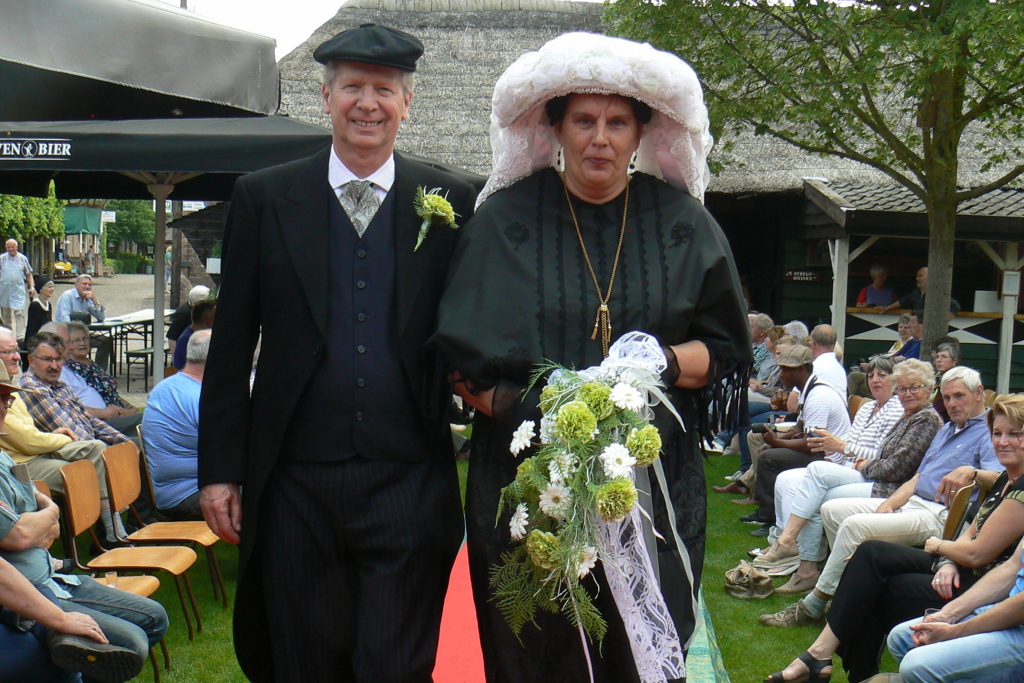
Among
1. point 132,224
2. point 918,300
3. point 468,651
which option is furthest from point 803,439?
point 132,224

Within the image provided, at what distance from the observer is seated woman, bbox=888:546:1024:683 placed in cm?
414

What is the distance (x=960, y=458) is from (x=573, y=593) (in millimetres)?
3998

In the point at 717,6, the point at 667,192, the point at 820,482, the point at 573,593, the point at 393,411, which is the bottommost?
the point at 820,482

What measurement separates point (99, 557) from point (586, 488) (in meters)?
3.72

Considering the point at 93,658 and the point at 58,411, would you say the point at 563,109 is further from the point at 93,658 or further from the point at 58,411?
the point at 58,411

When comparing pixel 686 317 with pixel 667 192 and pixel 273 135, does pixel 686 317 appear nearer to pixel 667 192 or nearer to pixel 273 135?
pixel 667 192

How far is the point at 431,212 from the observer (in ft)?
9.73

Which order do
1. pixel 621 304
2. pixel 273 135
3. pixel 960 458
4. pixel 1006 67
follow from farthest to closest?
pixel 1006 67, pixel 273 135, pixel 960 458, pixel 621 304

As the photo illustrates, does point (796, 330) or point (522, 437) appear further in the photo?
point (796, 330)

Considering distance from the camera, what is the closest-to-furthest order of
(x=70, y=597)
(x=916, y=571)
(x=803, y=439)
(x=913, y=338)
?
(x=70, y=597) → (x=916, y=571) → (x=803, y=439) → (x=913, y=338)

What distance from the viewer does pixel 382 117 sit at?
2973mm

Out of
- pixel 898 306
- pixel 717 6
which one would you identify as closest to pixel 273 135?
pixel 717 6

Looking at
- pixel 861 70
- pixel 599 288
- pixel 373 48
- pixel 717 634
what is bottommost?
pixel 717 634

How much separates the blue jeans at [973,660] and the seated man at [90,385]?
605 cm
